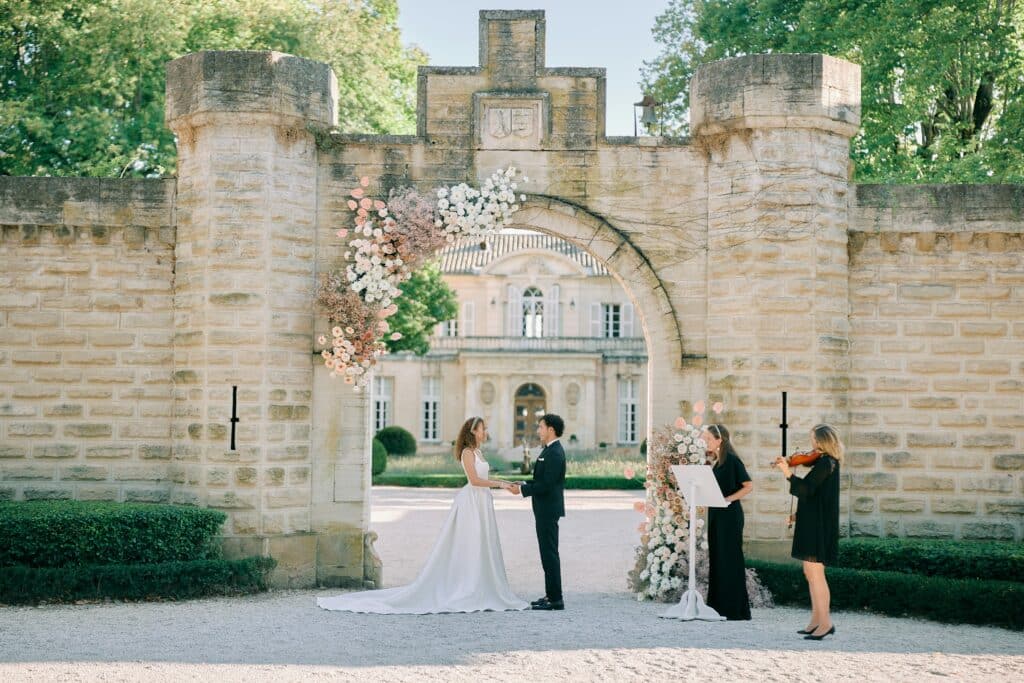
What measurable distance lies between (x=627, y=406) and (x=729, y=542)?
114 ft

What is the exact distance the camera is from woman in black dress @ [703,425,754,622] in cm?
953

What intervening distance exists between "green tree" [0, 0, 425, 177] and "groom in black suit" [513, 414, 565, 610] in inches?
543

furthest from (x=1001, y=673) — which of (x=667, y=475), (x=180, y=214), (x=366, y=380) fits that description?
(x=180, y=214)

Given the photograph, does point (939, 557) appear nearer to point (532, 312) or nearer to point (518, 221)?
point (518, 221)

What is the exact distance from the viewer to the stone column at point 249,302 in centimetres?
1088

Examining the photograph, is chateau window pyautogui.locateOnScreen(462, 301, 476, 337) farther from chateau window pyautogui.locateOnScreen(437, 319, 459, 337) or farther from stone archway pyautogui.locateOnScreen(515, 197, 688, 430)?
stone archway pyautogui.locateOnScreen(515, 197, 688, 430)

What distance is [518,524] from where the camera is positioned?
1855 centimetres

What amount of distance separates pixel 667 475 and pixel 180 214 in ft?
17.2

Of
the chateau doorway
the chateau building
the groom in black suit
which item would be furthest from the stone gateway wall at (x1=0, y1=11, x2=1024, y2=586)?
the chateau doorway

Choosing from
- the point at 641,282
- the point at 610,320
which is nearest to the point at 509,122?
the point at 641,282

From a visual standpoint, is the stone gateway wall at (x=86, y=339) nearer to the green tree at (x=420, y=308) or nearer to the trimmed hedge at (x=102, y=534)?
the trimmed hedge at (x=102, y=534)

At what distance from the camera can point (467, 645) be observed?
831 cm

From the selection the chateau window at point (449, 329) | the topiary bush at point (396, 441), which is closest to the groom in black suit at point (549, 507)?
the topiary bush at point (396, 441)

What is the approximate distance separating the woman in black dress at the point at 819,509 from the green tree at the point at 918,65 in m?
9.87
